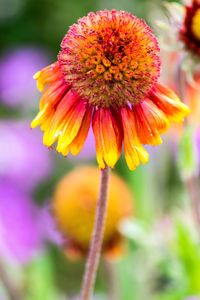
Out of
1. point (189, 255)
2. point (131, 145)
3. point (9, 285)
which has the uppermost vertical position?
point (131, 145)

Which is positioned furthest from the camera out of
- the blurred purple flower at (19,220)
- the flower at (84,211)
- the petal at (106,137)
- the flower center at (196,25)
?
the blurred purple flower at (19,220)

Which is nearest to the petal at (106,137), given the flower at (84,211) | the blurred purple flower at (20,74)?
the flower at (84,211)

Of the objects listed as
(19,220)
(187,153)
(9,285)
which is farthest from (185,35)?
(19,220)

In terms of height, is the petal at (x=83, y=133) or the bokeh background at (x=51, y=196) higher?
the petal at (x=83, y=133)

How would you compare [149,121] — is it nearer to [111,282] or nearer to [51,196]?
[111,282]

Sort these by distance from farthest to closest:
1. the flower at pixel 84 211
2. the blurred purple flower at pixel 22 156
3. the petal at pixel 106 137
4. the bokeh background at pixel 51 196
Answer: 1. the blurred purple flower at pixel 22 156
2. the bokeh background at pixel 51 196
3. the flower at pixel 84 211
4. the petal at pixel 106 137

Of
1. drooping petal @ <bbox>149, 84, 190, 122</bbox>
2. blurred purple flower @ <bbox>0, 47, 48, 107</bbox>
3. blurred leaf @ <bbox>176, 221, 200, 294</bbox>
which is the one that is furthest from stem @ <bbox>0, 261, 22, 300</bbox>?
blurred purple flower @ <bbox>0, 47, 48, 107</bbox>

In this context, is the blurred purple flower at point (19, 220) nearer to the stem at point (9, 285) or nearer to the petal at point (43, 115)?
the stem at point (9, 285)
